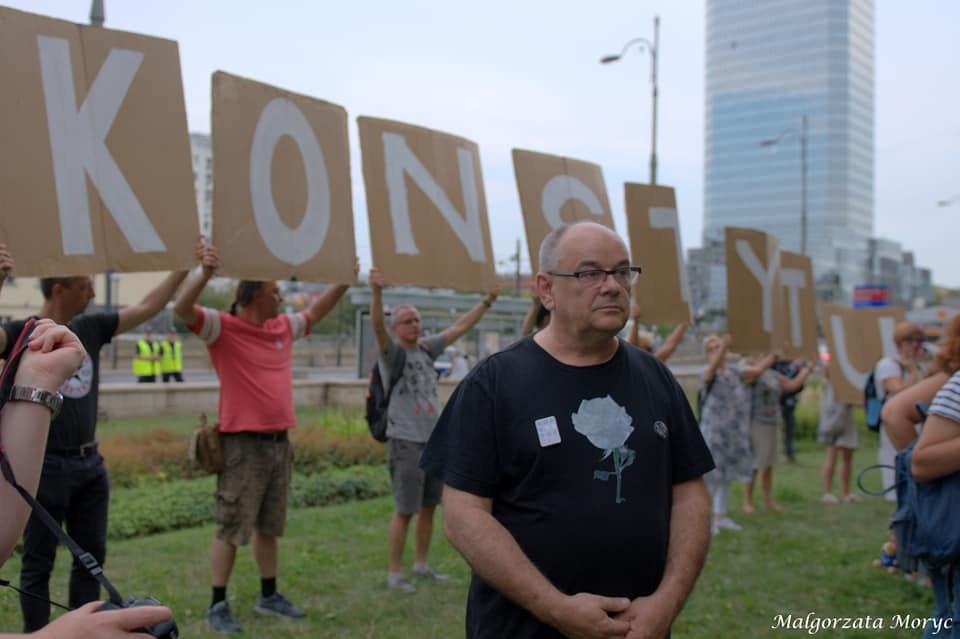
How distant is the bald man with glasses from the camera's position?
2480 millimetres

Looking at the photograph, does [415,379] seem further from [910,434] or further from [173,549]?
[910,434]

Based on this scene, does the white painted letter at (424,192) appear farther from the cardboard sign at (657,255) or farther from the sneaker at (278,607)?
the sneaker at (278,607)

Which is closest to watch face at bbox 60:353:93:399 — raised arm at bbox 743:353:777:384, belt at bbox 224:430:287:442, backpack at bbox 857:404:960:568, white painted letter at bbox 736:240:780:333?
belt at bbox 224:430:287:442

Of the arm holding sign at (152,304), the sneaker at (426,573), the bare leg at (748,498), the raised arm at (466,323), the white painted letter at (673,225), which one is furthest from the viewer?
the bare leg at (748,498)

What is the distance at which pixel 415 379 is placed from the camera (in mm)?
6328

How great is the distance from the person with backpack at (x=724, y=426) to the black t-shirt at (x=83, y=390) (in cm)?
593

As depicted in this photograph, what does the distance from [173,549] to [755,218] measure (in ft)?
420

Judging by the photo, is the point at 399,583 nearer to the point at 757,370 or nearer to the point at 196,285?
the point at 196,285

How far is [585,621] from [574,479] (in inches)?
15.2

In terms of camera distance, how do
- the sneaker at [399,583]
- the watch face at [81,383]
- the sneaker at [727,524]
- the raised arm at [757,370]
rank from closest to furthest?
the watch face at [81,383], the sneaker at [399,583], the sneaker at [727,524], the raised arm at [757,370]

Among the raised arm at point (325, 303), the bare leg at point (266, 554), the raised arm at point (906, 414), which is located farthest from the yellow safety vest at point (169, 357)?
the raised arm at point (906, 414)

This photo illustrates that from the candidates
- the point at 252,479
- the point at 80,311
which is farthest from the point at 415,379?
the point at 80,311

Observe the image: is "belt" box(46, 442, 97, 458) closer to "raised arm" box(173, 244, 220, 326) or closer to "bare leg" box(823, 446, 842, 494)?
"raised arm" box(173, 244, 220, 326)

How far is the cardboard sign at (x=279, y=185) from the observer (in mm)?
4914
